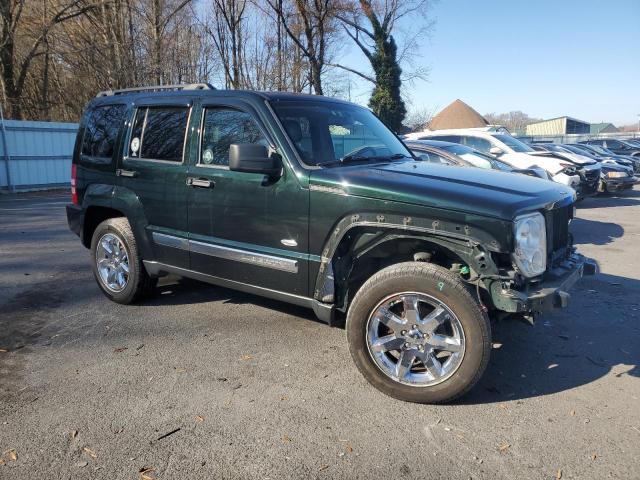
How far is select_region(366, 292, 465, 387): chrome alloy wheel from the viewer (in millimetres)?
3215

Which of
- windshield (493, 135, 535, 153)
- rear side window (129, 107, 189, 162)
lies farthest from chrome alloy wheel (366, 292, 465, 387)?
windshield (493, 135, 535, 153)

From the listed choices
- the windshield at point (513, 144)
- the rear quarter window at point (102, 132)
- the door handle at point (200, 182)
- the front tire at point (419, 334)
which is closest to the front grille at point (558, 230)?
the front tire at point (419, 334)

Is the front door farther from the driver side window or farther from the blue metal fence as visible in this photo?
the blue metal fence

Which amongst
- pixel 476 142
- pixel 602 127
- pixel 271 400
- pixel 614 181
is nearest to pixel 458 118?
pixel 602 127

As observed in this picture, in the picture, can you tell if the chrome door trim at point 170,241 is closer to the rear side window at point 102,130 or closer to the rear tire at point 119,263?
the rear tire at point 119,263

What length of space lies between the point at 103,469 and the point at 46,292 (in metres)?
3.60

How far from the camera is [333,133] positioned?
4328mm

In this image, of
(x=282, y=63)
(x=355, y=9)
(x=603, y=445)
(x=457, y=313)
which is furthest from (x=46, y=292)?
(x=355, y=9)

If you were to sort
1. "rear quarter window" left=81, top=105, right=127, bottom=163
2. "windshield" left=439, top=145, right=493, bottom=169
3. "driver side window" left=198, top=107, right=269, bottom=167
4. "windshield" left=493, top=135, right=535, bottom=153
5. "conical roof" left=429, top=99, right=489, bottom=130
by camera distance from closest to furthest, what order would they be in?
1. "driver side window" left=198, top=107, right=269, bottom=167
2. "rear quarter window" left=81, top=105, right=127, bottom=163
3. "windshield" left=439, top=145, right=493, bottom=169
4. "windshield" left=493, top=135, right=535, bottom=153
5. "conical roof" left=429, top=99, right=489, bottom=130

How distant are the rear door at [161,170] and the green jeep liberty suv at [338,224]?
0.05 ft

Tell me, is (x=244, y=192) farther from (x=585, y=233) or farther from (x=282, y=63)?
(x=282, y=63)

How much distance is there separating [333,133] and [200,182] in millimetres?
1212

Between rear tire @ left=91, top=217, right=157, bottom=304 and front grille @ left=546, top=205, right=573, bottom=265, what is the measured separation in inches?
143

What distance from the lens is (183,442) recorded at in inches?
112
